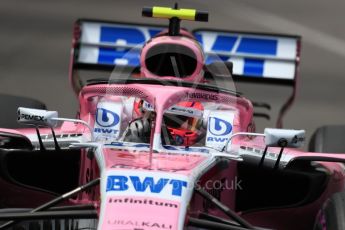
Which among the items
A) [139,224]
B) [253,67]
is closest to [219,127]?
[139,224]

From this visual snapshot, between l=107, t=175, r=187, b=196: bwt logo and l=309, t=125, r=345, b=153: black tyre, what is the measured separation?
7.58 feet

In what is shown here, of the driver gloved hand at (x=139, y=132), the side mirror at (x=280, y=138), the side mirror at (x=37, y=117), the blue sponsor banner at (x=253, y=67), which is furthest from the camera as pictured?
the blue sponsor banner at (x=253, y=67)

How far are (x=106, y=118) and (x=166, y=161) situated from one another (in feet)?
3.07

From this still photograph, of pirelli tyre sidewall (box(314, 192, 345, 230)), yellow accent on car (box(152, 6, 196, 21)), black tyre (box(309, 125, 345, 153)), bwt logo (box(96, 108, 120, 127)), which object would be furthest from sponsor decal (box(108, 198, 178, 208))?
black tyre (box(309, 125, 345, 153))

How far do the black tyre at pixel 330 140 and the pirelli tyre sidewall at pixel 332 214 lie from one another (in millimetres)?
1373

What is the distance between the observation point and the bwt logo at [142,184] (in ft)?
13.3

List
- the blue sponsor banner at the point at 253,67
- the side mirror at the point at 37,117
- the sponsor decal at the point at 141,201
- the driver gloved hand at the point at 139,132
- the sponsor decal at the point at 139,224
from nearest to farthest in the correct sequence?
the sponsor decal at the point at 139,224 < the sponsor decal at the point at 141,201 < the side mirror at the point at 37,117 < the driver gloved hand at the point at 139,132 < the blue sponsor banner at the point at 253,67

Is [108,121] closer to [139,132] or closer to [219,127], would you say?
[139,132]

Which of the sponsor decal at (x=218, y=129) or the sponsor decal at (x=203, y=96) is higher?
the sponsor decal at (x=203, y=96)

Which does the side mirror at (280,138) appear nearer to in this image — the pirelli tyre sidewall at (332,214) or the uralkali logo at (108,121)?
the pirelli tyre sidewall at (332,214)

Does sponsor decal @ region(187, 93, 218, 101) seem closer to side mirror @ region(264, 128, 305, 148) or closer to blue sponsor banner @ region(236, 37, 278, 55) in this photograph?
side mirror @ region(264, 128, 305, 148)

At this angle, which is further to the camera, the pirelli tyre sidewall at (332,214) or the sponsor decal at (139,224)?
the pirelli tyre sidewall at (332,214)

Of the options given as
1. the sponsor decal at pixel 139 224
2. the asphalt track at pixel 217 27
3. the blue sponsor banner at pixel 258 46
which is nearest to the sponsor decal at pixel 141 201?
the sponsor decal at pixel 139 224

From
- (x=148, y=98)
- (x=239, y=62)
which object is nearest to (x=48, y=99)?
(x=239, y=62)
